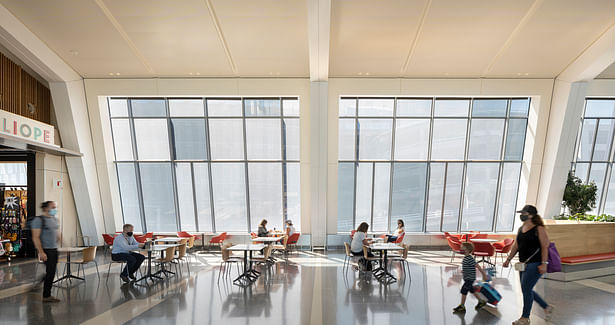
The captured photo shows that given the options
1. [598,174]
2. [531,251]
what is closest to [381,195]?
[598,174]

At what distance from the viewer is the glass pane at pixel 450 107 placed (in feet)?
39.8

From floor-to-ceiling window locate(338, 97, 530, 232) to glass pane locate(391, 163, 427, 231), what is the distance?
0.11 feet

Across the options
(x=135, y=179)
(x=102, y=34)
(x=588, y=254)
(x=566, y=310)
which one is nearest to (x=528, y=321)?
(x=566, y=310)

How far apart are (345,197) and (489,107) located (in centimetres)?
566

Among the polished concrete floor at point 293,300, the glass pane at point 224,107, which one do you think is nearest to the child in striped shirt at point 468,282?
the polished concrete floor at point 293,300

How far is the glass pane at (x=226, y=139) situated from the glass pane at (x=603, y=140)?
478 inches

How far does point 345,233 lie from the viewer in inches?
492

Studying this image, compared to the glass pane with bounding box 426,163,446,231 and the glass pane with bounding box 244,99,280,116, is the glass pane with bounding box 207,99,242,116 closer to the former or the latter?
the glass pane with bounding box 244,99,280,116

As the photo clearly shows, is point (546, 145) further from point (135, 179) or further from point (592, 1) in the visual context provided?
point (135, 179)

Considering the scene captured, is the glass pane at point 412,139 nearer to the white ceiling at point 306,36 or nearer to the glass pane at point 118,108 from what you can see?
the white ceiling at point 306,36

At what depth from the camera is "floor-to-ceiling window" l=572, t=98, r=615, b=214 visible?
12.2m

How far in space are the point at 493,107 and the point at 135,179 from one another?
40.8 feet

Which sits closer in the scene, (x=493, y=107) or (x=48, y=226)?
(x=48, y=226)

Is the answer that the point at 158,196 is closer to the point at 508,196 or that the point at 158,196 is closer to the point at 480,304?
the point at 480,304
